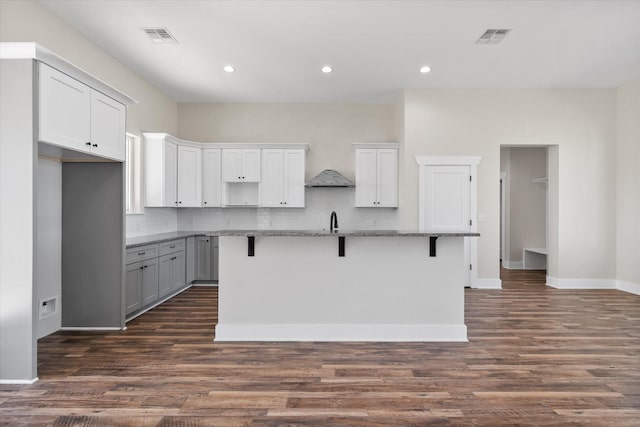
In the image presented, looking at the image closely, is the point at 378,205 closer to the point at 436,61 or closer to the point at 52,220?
the point at 436,61

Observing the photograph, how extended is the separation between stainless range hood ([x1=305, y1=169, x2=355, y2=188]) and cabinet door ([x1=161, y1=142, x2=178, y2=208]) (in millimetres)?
2260

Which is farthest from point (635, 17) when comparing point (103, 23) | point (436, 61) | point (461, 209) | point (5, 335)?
point (5, 335)

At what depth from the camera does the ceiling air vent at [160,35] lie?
4.20 m

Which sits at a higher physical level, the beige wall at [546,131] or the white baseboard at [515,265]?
the beige wall at [546,131]

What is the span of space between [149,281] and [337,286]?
8.69 feet

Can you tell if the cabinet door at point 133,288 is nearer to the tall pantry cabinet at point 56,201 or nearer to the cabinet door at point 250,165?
the tall pantry cabinet at point 56,201

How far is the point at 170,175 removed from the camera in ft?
20.0

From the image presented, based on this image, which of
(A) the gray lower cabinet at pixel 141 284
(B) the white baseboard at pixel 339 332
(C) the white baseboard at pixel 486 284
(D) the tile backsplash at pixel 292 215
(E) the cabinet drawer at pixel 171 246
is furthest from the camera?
(D) the tile backsplash at pixel 292 215

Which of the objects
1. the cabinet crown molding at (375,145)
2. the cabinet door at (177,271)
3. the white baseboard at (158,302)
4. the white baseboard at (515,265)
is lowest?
the white baseboard at (158,302)

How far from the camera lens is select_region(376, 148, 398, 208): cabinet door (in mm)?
6562

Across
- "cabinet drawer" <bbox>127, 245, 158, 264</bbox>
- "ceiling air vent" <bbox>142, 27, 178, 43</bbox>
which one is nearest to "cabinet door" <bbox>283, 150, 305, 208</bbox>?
"cabinet drawer" <bbox>127, 245, 158, 264</bbox>

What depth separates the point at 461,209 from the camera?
6.12 m

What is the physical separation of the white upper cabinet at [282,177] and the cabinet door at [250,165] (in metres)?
0.12

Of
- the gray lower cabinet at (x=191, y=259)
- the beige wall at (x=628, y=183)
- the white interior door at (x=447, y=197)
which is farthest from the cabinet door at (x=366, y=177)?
Result: the beige wall at (x=628, y=183)
